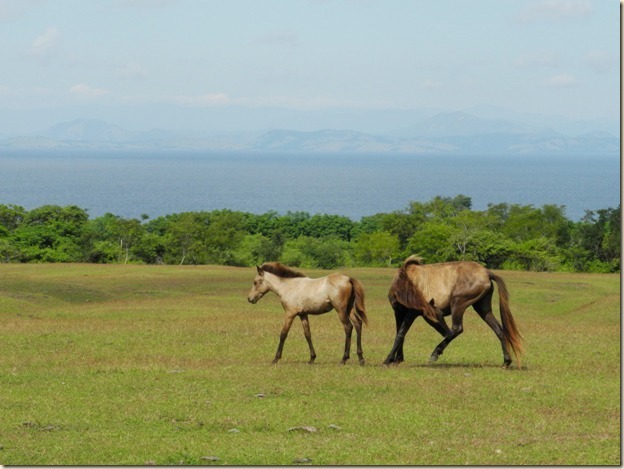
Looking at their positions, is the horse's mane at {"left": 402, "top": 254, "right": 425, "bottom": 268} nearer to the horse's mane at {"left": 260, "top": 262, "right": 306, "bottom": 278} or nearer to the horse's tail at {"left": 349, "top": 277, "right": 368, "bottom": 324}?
the horse's tail at {"left": 349, "top": 277, "right": 368, "bottom": 324}

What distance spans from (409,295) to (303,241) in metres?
71.6

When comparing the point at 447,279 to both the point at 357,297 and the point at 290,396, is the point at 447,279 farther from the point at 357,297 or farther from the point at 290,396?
the point at 290,396

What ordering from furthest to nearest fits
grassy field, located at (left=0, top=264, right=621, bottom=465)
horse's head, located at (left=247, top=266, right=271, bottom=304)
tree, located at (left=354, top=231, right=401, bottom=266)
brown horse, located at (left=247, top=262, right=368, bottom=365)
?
1. tree, located at (left=354, top=231, right=401, bottom=266)
2. horse's head, located at (left=247, top=266, right=271, bottom=304)
3. brown horse, located at (left=247, top=262, right=368, bottom=365)
4. grassy field, located at (left=0, top=264, right=621, bottom=465)

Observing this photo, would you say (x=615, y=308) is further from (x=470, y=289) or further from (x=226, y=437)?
(x=226, y=437)

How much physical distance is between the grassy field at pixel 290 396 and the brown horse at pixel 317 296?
2.81 feet

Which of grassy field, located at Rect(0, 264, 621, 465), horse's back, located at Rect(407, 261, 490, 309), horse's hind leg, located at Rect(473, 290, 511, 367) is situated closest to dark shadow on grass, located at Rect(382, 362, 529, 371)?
grassy field, located at Rect(0, 264, 621, 465)

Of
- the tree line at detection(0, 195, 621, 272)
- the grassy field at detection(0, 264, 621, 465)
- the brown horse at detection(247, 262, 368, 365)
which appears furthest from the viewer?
the tree line at detection(0, 195, 621, 272)

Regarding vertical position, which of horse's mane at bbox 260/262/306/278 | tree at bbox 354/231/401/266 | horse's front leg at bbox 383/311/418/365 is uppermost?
horse's mane at bbox 260/262/306/278

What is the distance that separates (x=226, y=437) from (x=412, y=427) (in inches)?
103

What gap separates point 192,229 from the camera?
83.9 metres

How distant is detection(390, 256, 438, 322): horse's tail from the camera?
17719 mm

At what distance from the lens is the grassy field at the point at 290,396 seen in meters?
10.9

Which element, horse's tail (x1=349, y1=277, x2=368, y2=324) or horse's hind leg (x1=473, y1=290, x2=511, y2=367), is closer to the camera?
horse's hind leg (x1=473, y1=290, x2=511, y2=367)

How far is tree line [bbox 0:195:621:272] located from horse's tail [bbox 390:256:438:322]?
5462cm
